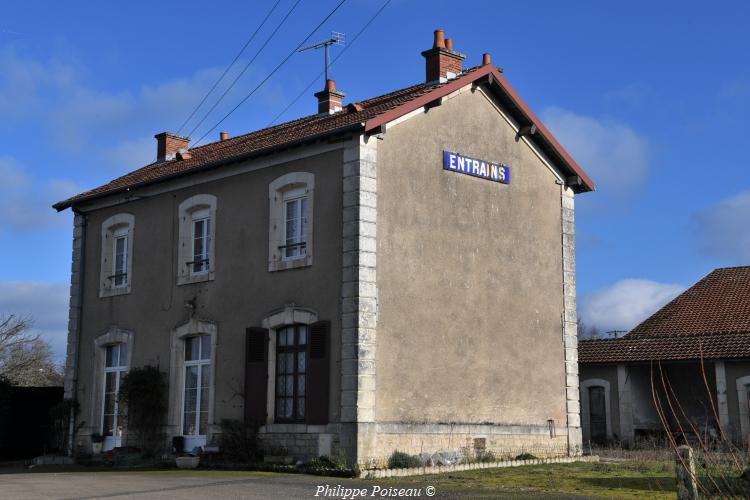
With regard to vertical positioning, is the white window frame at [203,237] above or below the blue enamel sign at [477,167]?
below

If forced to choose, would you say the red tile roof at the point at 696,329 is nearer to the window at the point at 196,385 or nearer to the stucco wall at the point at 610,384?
the stucco wall at the point at 610,384

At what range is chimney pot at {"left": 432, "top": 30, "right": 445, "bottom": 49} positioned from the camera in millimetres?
17205

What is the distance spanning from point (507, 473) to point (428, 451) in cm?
145

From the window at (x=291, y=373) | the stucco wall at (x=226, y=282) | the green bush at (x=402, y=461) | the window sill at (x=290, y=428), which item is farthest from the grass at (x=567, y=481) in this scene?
the window at (x=291, y=373)

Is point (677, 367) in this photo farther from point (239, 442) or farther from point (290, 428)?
point (239, 442)

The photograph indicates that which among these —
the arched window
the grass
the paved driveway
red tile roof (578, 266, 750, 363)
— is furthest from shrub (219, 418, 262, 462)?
red tile roof (578, 266, 750, 363)

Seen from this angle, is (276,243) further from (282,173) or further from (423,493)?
(423,493)

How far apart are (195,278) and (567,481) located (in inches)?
305

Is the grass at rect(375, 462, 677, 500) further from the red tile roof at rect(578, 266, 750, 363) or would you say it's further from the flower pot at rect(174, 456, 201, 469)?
the red tile roof at rect(578, 266, 750, 363)

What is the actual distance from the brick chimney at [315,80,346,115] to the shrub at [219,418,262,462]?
22.0 feet

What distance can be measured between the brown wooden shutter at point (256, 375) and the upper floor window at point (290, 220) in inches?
46.5

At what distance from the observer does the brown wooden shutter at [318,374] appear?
14.6 meters

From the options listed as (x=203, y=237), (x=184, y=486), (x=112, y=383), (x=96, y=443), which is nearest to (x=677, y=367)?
(x=203, y=237)

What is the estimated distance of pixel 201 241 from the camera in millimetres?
17594
